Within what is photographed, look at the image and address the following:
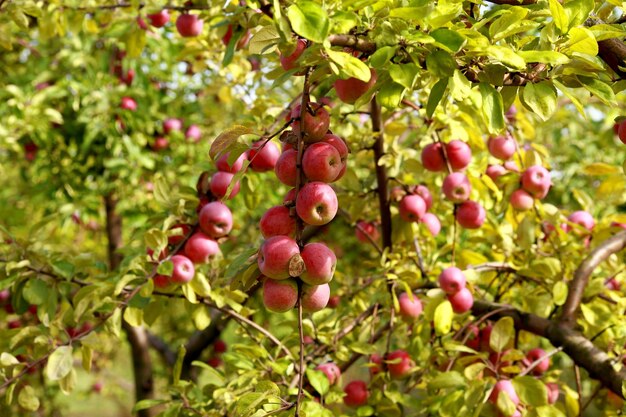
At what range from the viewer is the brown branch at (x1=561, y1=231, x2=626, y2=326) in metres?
1.38

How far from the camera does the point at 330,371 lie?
1331mm

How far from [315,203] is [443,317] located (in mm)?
653

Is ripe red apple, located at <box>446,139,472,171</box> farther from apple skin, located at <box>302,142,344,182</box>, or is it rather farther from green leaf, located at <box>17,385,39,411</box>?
green leaf, located at <box>17,385,39,411</box>

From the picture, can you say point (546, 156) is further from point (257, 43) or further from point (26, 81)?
point (26, 81)

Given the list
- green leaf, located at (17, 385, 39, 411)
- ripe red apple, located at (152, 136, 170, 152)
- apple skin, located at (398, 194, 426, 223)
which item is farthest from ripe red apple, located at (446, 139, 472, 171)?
ripe red apple, located at (152, 136, 170, 152)

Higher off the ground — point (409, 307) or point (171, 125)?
point (409, 307)

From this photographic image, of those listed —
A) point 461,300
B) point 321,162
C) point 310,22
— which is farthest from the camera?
point 461,300

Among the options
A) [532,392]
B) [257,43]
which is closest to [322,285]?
[257,43]

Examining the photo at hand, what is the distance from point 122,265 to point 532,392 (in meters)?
0.86

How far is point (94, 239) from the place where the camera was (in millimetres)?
4246

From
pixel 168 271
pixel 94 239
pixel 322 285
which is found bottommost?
pixel 94 239

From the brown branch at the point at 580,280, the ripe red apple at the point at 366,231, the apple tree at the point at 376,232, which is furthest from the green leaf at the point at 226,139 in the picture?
the ripe red apple at the point at 366,231

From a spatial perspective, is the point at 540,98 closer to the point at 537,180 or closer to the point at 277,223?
the point at 277,223

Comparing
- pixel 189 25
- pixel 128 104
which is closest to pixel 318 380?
pixel 189 25
